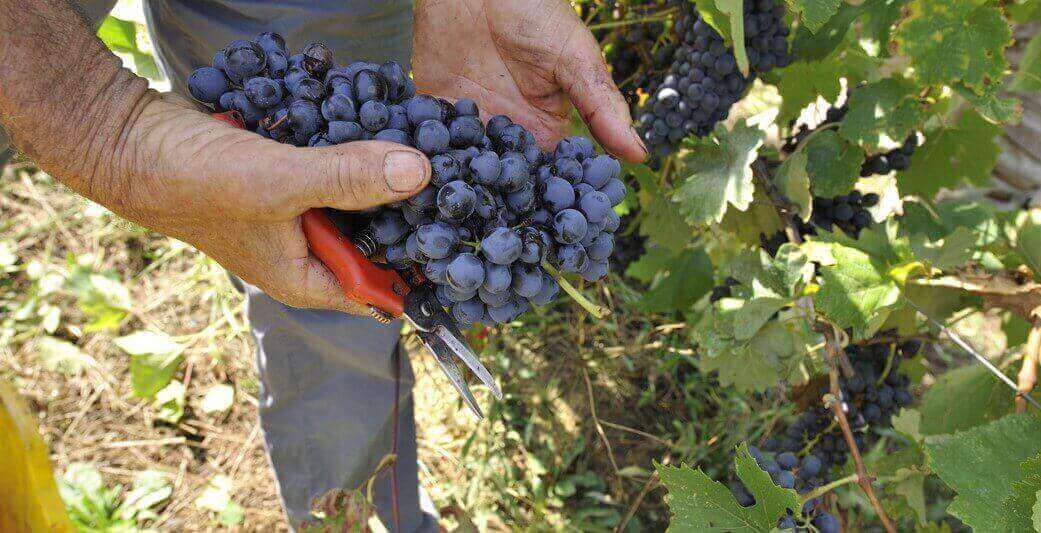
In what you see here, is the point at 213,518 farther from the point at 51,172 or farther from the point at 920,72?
the point at 920,72

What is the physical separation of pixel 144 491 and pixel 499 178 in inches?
97.2

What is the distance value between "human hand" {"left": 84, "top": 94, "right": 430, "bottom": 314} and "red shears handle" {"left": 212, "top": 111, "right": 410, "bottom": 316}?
0.03 meters

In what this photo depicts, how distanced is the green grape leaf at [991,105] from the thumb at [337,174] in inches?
59.9

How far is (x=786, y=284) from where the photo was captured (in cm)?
188

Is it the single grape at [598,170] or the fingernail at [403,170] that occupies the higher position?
the fingernail at [403,170]

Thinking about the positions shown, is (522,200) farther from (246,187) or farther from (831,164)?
(831,164)

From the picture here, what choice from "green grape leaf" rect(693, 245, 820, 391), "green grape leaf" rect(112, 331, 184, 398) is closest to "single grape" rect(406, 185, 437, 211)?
"green grape leaf" rect(693, 245, 820, 391)

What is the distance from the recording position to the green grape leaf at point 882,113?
6.52 ft

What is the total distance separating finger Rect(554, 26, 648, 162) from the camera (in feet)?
5.32

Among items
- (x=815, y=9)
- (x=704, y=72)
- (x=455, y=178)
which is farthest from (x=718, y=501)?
(x=704, y=72)

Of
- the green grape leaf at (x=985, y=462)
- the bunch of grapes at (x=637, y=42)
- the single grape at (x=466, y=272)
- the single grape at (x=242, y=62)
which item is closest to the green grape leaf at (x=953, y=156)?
the bunch of grapes at (x=637, y=42)

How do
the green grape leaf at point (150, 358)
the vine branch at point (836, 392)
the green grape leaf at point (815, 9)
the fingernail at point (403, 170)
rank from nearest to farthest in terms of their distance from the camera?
1. the fingernail at point (403, 170)
2. the green grape leaf at point (815, 9)
3. the vine branch at point (836, 392)
4. the green grape leaf at point (150, 358)

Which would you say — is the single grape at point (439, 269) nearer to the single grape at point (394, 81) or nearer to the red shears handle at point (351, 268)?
the red shears handle at point (351, 268)

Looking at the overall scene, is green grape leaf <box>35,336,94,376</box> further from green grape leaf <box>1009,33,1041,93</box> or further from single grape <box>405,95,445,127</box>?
green grape leaf <box>1009,33,1041,93</box>
